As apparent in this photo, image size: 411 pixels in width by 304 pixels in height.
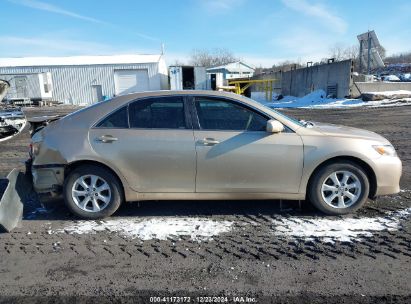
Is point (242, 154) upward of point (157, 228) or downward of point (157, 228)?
upward

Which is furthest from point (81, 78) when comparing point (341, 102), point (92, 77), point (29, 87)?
point (341, 102)

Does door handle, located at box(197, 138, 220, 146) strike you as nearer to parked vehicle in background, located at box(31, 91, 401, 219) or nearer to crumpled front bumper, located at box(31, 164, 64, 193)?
parked vehicle in background, located at box(31, 91, 401, 219)

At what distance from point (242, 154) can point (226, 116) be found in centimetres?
53

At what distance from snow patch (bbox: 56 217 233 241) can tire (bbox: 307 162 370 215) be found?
115cm

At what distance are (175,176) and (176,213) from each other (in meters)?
0.60

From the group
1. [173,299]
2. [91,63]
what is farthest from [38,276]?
[91,63]

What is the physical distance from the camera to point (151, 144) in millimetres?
3930

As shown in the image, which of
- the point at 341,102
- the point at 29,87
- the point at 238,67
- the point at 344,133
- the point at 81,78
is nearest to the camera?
the point at 344,133

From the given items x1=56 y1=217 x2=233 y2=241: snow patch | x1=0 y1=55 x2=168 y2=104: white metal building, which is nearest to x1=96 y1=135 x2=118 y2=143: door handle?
x1=56 y1=217 x2=233 y2=241: snow patch

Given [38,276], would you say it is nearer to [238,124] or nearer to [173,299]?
[173,299]

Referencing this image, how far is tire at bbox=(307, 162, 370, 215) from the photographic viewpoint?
399 centimetres

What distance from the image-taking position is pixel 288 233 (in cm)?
369

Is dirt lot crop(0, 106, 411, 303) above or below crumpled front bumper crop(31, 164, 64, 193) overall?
below

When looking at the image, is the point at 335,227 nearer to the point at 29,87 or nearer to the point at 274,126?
the point at 274,126
